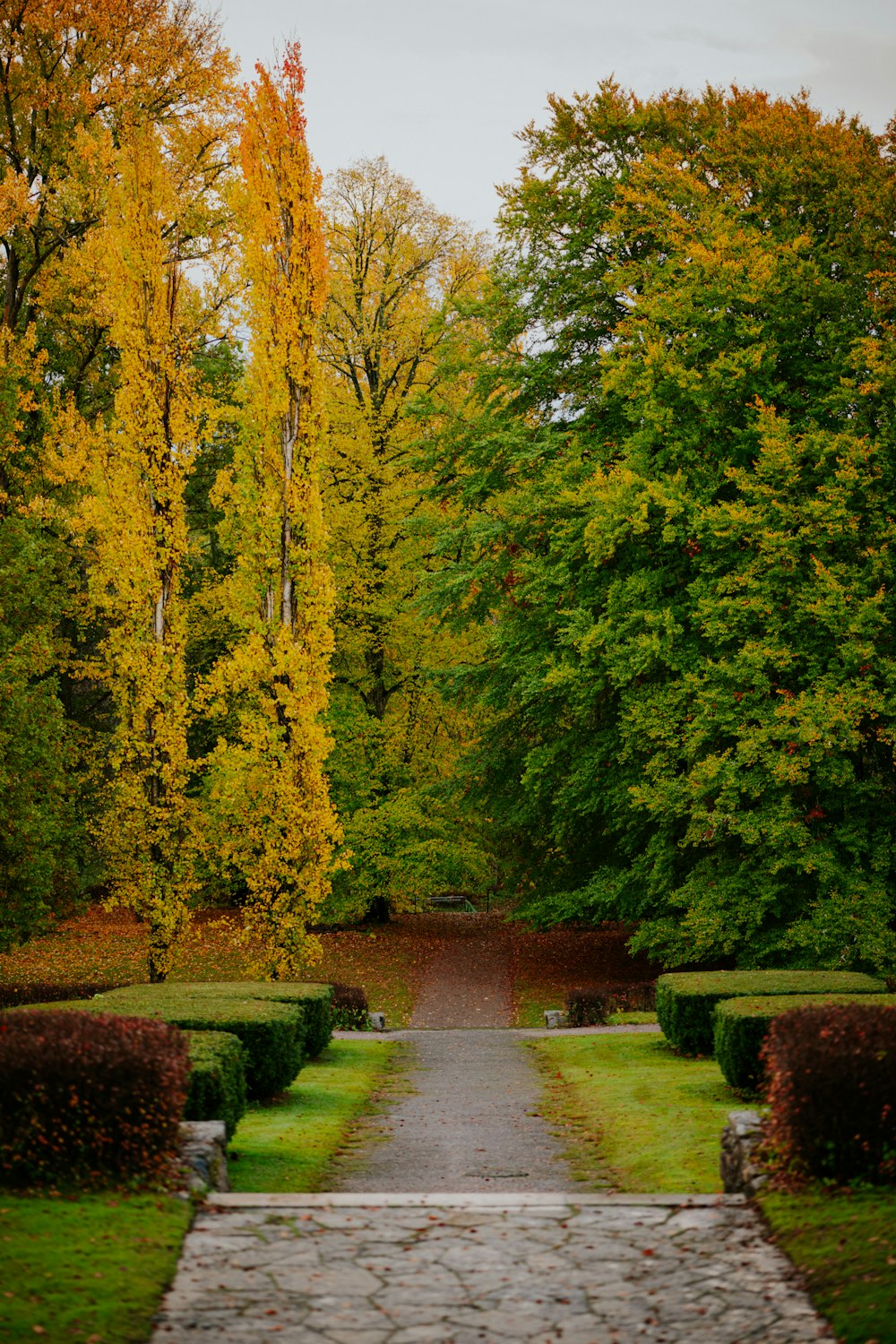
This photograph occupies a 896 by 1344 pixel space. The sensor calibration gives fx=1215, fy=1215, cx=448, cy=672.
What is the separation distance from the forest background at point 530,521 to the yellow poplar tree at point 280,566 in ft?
0.19

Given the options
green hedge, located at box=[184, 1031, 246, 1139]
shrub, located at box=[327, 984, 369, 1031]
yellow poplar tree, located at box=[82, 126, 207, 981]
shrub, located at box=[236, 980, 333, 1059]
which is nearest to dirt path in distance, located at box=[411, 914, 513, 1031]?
shrub, located at box=[327, 984, 369, 1031]

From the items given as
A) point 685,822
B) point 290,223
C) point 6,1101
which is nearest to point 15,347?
point 290,223

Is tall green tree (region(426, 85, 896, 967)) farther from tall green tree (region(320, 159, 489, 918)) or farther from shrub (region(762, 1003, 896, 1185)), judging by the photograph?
shrub (region(762, 1003, 896, 1185))

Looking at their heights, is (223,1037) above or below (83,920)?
above

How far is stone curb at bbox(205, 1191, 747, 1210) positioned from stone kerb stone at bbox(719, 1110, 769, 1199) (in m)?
0.15

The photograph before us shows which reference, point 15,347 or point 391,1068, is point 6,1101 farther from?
point 15,347

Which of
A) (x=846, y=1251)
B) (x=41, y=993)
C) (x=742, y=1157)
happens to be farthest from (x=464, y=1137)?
(x=41, y=993)

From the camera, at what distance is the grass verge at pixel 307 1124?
8.09 meters

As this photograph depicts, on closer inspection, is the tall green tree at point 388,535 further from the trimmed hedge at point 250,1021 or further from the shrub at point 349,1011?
the trimmed hedge at point 250,1021

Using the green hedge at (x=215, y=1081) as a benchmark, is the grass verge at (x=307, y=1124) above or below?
below

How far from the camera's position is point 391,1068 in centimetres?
1370

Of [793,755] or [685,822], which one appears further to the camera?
[685,822]

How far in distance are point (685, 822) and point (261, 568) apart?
7.87 metres

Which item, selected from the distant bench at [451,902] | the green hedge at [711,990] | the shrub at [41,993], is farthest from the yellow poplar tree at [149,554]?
the distant bench at [451,902]
